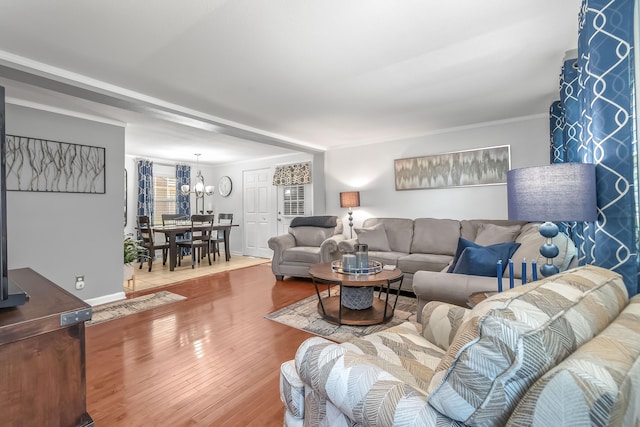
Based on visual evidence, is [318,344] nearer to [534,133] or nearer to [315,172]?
[534,133]

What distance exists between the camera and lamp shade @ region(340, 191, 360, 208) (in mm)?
5117

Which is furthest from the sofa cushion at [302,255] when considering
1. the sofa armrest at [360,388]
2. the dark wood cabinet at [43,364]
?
the dark wood cabinet at [43,364]

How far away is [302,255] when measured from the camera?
4613mm

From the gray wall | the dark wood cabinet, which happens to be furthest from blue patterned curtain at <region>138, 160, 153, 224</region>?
the dark wood cabinet

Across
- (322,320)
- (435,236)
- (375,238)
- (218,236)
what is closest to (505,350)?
(322,320)

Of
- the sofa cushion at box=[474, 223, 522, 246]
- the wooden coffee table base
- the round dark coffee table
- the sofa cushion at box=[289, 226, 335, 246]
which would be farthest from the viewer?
the sofa cushion at box=[289, 226, 335, 246]

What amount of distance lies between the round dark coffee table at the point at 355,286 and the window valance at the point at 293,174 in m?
3.23

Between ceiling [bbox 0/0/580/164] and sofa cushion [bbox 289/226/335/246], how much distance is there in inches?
74.4

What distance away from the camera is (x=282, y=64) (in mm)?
2494

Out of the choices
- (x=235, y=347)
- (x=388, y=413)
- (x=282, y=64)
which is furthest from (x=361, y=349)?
(x=282, y=64)

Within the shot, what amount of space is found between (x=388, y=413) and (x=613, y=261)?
4.54ft

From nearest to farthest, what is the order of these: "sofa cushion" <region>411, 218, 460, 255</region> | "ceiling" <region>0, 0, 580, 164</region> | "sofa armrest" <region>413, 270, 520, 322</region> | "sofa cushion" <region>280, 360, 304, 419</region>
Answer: "sofa cushion" <region>280, 360, 304, 419</region> < "ceiling" <region>0, 0, 580, 164</region> < "sofa armrest" <region>413, 270, 520, 322</region> < "sofa cushion" <region>411, 218, 460, 255</region>

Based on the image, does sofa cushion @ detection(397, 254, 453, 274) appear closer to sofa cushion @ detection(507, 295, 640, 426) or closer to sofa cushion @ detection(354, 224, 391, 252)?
sofa cushion @ detection(354, 224, 391, 252)

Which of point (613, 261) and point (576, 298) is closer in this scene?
point (576, 298)
